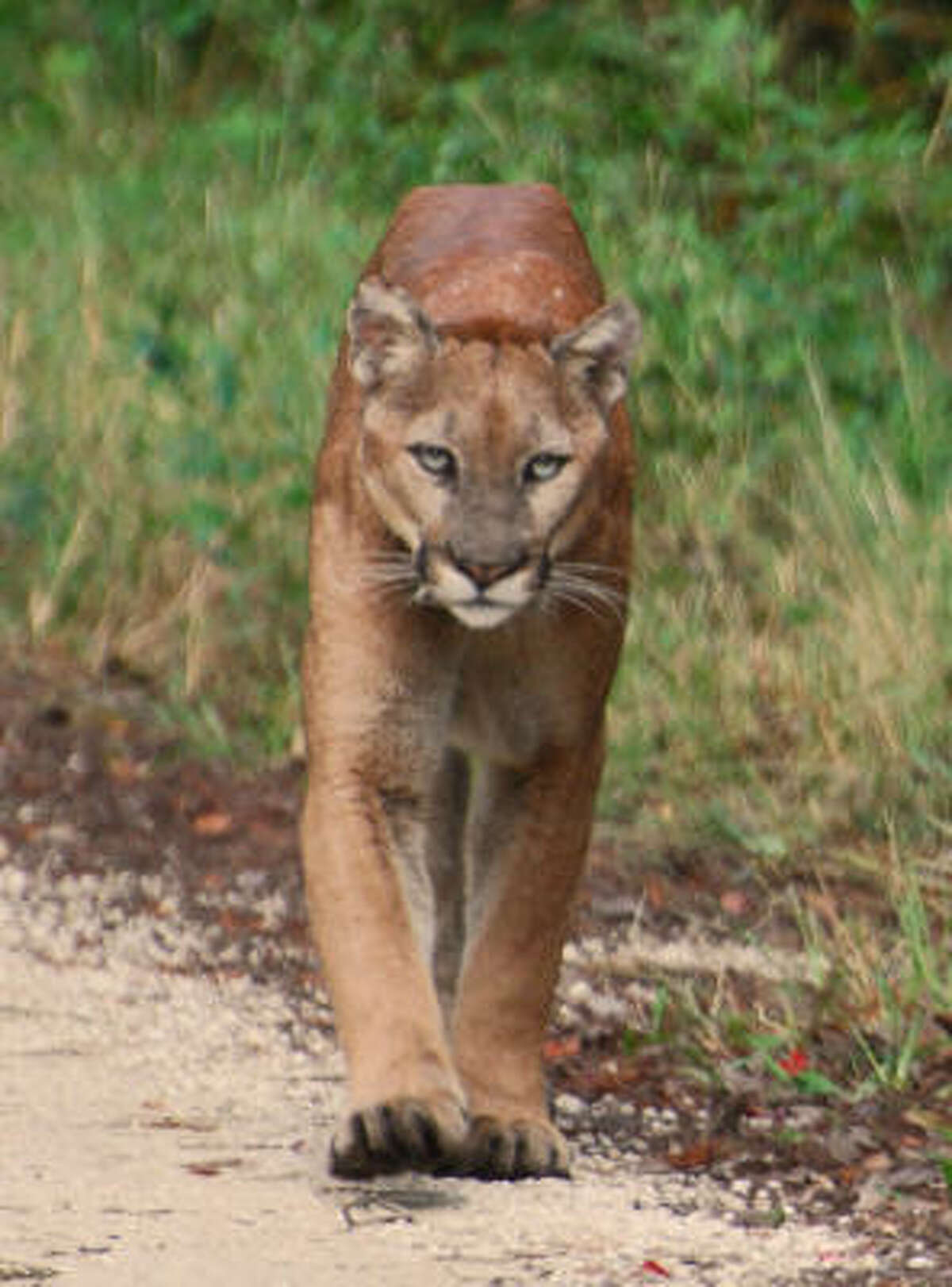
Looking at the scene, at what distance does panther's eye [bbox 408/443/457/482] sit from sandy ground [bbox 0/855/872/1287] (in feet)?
3.53

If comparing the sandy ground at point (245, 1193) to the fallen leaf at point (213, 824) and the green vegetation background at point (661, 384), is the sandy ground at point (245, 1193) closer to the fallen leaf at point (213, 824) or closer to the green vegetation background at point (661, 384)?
the fallen leaf at point (213, 824)

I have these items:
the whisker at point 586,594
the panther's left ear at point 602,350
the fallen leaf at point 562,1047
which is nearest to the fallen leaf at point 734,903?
the fallen leaf at point 562,1047

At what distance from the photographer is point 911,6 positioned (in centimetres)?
1056

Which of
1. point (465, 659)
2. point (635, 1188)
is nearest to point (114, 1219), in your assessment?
point (635, 1188)

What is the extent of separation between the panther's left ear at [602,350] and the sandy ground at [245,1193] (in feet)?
4.15

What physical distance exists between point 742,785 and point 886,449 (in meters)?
1.30

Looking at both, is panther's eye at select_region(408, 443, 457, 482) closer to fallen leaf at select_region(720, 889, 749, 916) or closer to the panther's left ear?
the panther's left ear

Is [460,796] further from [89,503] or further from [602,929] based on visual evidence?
[89,503]

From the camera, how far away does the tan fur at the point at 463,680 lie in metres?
5.25

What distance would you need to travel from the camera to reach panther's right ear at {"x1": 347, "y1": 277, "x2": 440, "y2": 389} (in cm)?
550

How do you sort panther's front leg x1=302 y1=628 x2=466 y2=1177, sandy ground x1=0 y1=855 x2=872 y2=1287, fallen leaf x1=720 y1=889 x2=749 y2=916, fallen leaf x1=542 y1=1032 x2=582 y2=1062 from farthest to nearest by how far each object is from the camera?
fallen leaf x1=720 y1=889 x2=749 y2=916
fallen leaf x1=542 y1=1032 x2=582 y2=1062
panther's front leg x1=302 y1=628 x2=466 y2=1177
sandy ground x1=0 y1=855 x2=872 y2=1287

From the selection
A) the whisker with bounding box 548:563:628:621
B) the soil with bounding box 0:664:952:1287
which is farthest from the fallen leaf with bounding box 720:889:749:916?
the whisker with bounding box 548:563:628:621

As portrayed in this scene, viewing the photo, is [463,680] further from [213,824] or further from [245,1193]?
[213,824]

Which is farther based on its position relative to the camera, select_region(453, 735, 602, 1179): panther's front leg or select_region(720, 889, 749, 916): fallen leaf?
select_region(720, 889, 749, 916): fallen leaf
